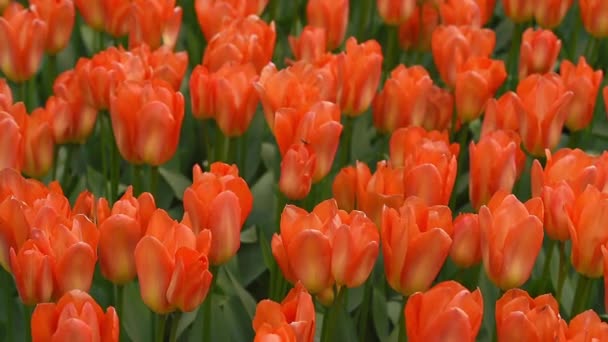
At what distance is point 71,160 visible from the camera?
2289mm

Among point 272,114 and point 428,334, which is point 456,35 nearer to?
point 272,114

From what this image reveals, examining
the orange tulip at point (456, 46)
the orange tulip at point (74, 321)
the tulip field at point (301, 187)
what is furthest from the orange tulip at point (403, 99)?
the orange tulip at point (74, 321)

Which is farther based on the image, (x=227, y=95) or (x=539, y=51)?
(x=539, y=51)

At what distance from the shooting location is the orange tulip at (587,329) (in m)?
1.28

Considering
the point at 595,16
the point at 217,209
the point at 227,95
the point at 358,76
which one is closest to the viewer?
the point at 217,209

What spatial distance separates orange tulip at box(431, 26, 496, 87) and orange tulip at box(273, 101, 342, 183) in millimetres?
465

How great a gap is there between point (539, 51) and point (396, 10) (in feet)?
1.18

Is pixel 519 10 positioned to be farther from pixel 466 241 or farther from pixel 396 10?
pixel 466 241

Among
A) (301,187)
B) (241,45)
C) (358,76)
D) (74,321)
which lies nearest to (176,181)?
(241,45)

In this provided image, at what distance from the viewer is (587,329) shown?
4.26ft

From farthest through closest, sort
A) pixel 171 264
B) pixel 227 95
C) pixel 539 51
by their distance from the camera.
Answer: pixel 539 51
pixel 227 95
pixel 171 264

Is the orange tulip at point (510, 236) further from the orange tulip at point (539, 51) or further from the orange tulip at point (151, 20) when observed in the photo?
the orange tulip at point (151, 20)

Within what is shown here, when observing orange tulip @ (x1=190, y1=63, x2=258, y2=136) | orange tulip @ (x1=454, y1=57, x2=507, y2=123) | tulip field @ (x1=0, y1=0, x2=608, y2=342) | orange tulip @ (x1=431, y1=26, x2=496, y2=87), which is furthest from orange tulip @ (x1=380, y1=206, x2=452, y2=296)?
orange tulip @ (x1=431, y1=26, x2=496, y2=87)

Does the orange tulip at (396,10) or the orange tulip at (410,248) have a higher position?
the orange tulip at (410,248)
